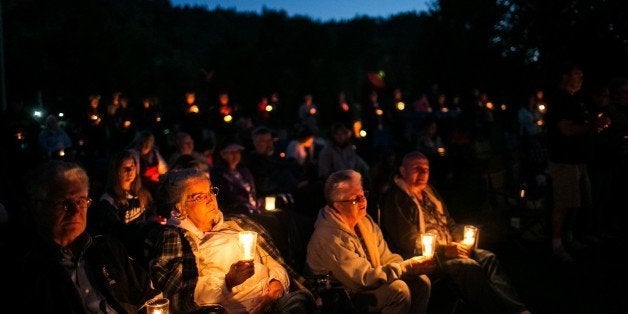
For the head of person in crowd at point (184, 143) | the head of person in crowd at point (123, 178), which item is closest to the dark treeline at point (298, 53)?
Result: the head of person in crowd at point (184, 143)

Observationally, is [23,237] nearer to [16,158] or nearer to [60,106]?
[16,158]

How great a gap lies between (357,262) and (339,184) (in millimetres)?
552

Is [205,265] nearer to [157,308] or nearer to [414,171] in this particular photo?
[157,308]

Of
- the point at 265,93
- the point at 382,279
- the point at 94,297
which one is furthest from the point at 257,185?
the point at 265,93

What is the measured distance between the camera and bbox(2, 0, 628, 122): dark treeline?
38.8ft

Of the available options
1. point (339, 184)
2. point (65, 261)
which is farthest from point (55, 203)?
point (339, 184)

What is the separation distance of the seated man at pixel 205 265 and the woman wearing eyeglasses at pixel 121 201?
0.91 meters

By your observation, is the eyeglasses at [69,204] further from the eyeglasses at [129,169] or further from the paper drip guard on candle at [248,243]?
the eyeglasses at [129,169]

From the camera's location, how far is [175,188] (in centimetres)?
362

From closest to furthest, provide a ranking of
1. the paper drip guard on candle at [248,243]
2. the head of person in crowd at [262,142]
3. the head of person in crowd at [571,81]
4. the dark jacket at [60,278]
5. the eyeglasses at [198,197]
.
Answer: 1. the dark jacket at [60,278]
2. the paper drip guard on candle at [248,243]
3. the eyeglasses at [198,197]
4. the head of person in crowd at [571,81]
5. the head of person in crowd at [262,142]

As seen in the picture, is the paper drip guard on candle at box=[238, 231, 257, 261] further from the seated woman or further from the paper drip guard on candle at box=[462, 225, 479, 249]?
the seated woman

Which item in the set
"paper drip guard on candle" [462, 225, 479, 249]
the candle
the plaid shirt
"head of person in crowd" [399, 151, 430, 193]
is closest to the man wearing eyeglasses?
the plaid shirt

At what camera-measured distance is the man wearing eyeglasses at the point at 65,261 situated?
258cm

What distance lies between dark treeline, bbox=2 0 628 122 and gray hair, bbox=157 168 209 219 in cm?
963
